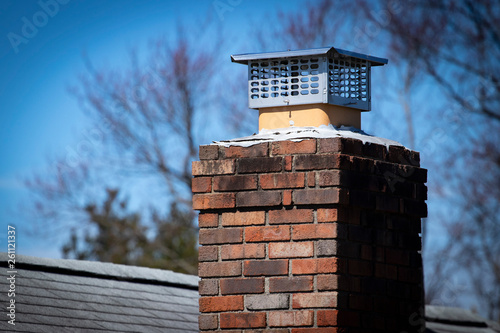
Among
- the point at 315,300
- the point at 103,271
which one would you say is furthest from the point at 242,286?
the point at 103,271

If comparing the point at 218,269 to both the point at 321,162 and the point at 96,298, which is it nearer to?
the point at 321,162

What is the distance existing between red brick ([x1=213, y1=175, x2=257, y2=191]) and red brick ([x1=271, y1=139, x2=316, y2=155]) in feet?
0.64

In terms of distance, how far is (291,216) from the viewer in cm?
366

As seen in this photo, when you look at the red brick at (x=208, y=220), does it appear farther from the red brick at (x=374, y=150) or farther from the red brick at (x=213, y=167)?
the red brick at (x=374, y=150)

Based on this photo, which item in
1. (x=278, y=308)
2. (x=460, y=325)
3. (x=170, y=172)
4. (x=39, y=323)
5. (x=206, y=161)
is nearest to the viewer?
(x=278, y=308)

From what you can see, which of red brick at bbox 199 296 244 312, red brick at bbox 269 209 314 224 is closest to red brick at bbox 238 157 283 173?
red brick at bbox 269 209 314 224

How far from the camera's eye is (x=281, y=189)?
12.1 feet

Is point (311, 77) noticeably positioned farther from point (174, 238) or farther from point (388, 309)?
point (174, 238)

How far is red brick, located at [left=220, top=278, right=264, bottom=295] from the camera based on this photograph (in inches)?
143

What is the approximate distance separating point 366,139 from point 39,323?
105 inches

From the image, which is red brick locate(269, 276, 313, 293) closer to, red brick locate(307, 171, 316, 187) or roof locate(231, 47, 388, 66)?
red brick locate(307, 171, 316, 187)

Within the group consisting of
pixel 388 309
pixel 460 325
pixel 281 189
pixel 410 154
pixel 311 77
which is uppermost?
pixel 311 77

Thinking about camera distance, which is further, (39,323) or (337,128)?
(39,323)

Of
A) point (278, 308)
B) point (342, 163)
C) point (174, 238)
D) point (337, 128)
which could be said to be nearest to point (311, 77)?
point (337, 128)
